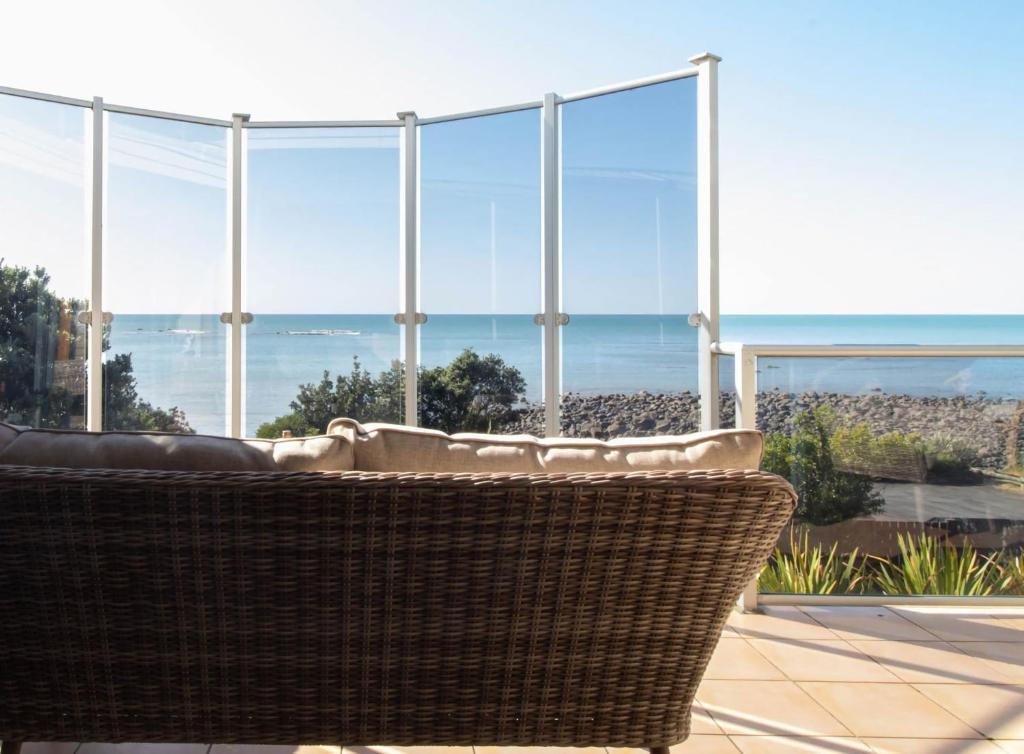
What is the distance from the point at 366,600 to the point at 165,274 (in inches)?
149

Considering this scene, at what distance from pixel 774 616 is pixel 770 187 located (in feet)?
68.1

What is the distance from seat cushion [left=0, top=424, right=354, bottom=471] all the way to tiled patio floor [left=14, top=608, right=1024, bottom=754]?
2.67ft

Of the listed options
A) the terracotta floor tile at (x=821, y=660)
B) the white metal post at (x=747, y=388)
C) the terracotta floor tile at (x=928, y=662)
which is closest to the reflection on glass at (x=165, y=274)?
the white metal post at (x=747, y=388)

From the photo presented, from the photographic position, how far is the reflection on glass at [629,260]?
3969mm

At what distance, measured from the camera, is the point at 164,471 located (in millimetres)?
1476

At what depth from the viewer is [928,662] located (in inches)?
108

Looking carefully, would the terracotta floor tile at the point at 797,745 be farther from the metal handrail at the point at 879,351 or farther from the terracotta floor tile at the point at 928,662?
the metal handrail at the point at 879,351

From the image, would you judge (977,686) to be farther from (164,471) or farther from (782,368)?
(164,471)

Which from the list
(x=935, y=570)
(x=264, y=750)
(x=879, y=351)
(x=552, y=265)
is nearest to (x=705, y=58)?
(x=552, y=265)

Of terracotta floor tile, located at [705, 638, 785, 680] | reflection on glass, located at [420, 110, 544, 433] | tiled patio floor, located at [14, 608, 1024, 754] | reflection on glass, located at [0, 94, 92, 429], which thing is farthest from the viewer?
reflection on glass, located at [420, 110, 544, 433]

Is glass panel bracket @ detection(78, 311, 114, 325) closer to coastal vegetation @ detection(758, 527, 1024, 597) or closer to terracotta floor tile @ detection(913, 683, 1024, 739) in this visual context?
coastal vegetation @ detection(758, 527, 1024, 597)

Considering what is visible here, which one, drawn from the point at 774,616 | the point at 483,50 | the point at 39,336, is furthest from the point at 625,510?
the point at 483,50

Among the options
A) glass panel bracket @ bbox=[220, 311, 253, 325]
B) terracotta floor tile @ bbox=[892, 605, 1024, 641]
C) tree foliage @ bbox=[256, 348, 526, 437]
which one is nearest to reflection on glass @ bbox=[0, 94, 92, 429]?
glass panel bracket @ bbox=[220, 311, 253, 325]

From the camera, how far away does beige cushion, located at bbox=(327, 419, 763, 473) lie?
163cm
